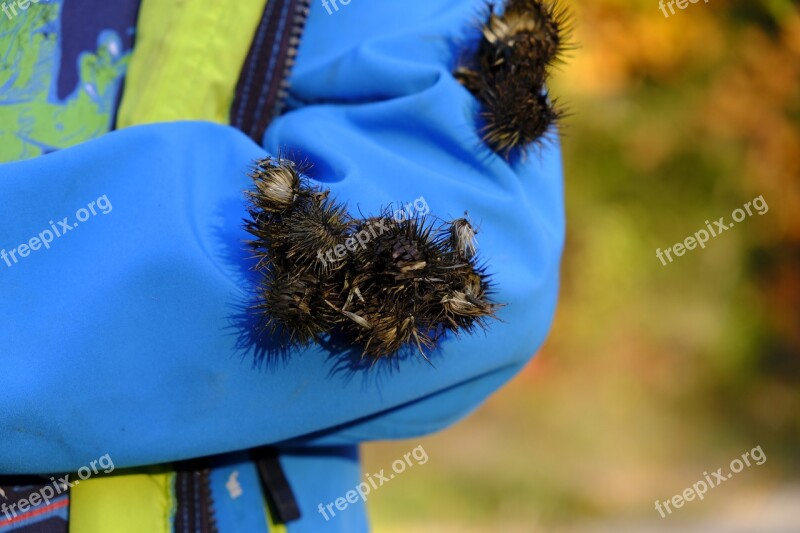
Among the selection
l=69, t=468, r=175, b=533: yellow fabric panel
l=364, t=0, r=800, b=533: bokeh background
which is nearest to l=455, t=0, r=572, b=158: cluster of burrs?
l=69, t=468, r=175, b=533: yellow fabric panel

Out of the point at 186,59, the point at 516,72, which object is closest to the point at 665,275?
the point at 516,72

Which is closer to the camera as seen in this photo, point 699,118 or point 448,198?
point 448,198

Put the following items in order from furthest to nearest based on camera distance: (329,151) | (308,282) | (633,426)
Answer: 1. (633,426)
2. (329,151)
3. (308,282)

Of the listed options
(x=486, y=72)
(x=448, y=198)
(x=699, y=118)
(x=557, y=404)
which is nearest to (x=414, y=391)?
(x=448, y=198)

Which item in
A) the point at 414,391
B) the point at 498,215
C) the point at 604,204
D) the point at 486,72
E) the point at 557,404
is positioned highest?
the point at 604,204

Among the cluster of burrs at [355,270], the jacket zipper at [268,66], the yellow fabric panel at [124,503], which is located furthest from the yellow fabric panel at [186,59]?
the yellow fabric panel at [124,503]

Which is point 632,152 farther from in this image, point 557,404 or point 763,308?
point 557,404

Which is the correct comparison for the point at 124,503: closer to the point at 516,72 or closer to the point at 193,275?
the point at 193,275

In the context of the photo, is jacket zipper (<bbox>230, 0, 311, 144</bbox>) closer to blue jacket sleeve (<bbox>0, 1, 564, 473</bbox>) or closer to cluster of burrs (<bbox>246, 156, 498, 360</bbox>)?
blue jacket sleeve (<bbox>0, 1, 564, 473</bbox>)
